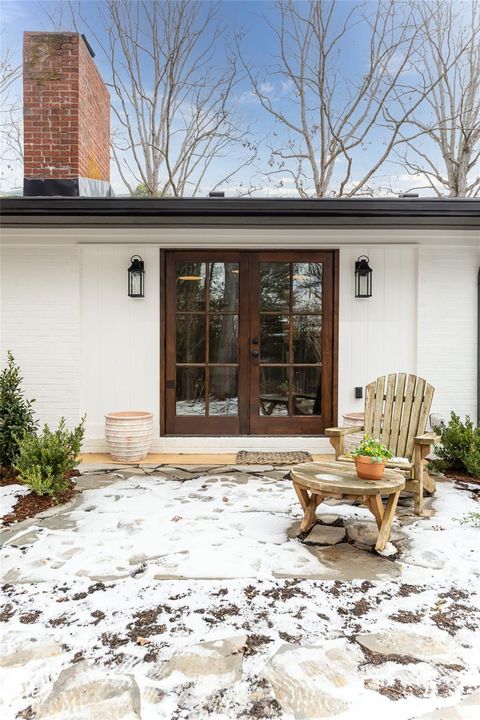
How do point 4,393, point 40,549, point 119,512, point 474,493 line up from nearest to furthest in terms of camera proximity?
point 40,549
point 119,512
point 474,493
point 4,393

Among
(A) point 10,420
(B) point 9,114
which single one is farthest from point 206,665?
(B) point 9,114

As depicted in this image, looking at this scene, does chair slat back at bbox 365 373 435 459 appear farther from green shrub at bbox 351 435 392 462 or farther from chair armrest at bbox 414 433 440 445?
green shrub at bbox 351 435 392 462

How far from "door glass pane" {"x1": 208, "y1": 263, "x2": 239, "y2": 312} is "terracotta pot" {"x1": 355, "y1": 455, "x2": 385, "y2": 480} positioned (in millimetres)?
2702

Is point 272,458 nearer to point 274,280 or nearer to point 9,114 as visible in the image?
point 274,280

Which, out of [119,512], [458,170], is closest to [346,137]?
[458,170]

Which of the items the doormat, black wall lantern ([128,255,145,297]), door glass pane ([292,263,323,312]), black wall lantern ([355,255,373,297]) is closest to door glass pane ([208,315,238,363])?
door glass pane ([292,263,323,312])

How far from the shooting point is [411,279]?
5031mm

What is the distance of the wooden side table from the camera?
2.61 m

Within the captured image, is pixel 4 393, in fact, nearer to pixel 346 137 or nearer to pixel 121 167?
pixel 121 167

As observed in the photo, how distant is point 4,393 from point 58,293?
1.37 m

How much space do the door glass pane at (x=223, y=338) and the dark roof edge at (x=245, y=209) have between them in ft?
3.77

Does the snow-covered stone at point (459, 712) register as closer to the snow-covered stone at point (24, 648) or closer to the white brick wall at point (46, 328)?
the snow-covered stone at point (24, 648)

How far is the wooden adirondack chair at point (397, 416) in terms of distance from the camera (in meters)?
3.55

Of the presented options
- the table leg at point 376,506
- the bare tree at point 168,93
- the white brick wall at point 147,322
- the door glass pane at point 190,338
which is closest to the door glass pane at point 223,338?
the door glass pane at point 190,338
